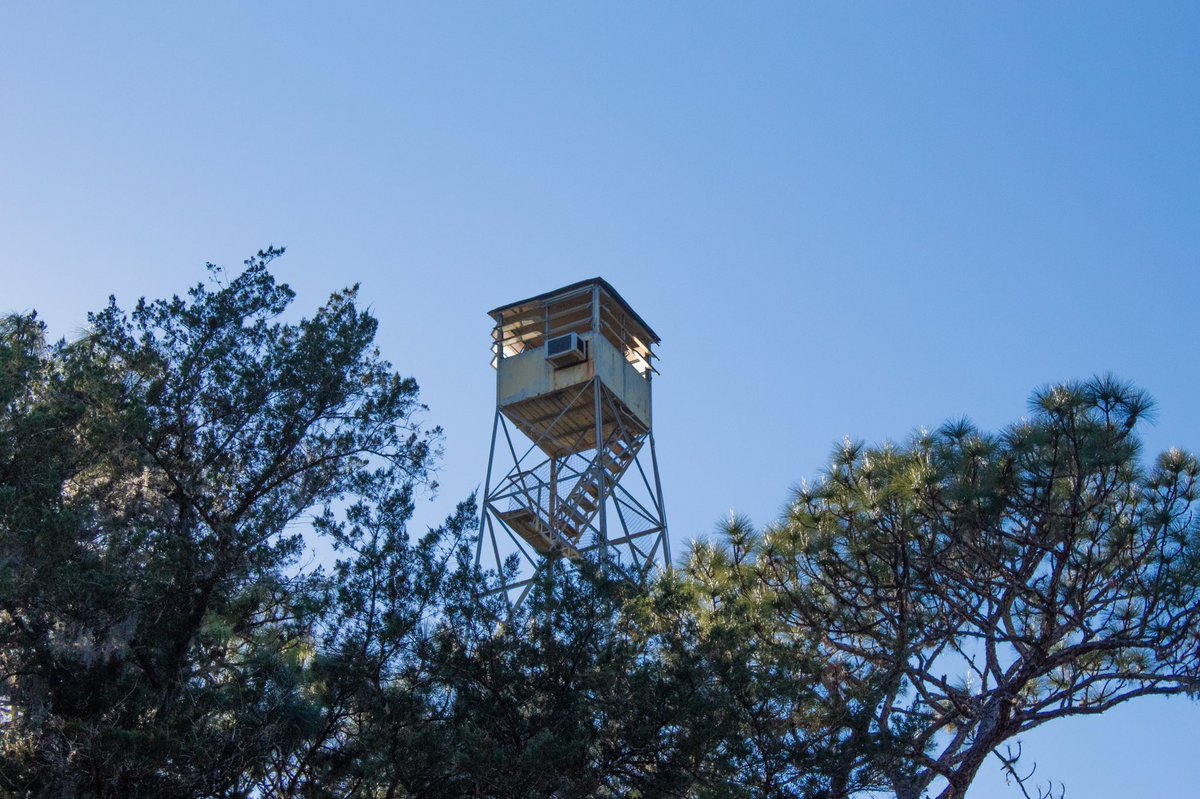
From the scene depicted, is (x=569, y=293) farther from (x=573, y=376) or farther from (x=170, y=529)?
(x=170, y=529)

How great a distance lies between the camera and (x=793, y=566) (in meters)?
14.7

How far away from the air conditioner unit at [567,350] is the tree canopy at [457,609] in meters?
7.83

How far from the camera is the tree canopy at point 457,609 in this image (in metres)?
12.0

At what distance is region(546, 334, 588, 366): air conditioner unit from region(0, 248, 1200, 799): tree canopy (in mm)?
7831

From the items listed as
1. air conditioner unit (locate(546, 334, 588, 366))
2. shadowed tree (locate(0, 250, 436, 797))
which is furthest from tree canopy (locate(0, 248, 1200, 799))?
air conditioner unit (locate(546, 334, 588, 366))

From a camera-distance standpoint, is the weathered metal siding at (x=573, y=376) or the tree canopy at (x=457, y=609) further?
the weathered metal siding at (x=573, y=376)

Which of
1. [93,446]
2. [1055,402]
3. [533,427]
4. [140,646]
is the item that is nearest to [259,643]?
[140,646]

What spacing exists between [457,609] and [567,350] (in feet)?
35.2

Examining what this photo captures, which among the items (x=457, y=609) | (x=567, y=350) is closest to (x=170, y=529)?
(x=457, y=609)

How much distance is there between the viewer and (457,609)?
41.8 feet

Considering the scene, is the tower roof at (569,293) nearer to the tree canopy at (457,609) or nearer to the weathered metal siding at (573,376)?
the weathered metal siding at (573,376)

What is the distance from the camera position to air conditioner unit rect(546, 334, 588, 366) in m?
23.1

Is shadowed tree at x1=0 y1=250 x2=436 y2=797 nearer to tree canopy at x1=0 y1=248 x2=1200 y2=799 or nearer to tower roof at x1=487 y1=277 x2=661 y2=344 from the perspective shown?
tree canopy at x1=0 y1=248 x2=1200 y2=799

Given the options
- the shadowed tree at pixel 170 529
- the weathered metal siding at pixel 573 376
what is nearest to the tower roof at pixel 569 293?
the weathered metal siding at pixel 573 376
